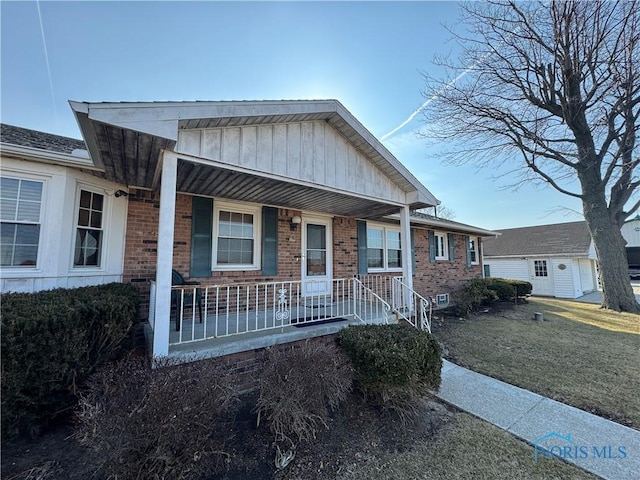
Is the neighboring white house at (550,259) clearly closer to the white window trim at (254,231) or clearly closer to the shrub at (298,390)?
the white window trim at (254,231)

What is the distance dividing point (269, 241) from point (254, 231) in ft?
1.44

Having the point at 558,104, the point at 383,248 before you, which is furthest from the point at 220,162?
the point at 558,104

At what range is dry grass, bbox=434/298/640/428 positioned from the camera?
4.18 m

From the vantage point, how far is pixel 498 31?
10.1 metres

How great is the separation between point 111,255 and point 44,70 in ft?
12.2

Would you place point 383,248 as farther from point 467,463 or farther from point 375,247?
point 467,463

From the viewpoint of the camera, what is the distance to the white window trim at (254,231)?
6.13m

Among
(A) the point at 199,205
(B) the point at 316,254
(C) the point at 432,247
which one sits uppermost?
(A) the point at 199,205

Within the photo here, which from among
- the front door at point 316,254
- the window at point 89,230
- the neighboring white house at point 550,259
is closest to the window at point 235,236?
the front door at point 316,254

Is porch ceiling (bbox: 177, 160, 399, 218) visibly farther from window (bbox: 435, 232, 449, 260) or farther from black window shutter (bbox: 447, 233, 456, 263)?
black window shutter (bbox: 447, 233, 456, 263)

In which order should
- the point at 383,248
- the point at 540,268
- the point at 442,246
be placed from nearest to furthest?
the point at 383,248 → the point at 442,246 → the point at 540,268

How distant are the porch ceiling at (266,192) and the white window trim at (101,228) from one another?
127cm

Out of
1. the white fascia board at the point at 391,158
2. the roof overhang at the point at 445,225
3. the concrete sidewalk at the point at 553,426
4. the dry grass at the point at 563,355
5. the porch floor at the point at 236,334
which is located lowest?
the concrete sidewalk at the point at 553,426

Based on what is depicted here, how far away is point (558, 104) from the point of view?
10633 mm
